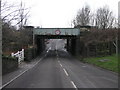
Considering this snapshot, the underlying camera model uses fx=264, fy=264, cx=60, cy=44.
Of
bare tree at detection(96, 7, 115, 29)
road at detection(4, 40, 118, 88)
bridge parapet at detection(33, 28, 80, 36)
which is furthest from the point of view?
bare tree at detection(96, 7, 115, 29)

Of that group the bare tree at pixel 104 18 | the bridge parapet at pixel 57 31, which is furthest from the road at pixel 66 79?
the bare tree at pixel 104 18

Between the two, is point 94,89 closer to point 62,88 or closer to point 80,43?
point 62,88

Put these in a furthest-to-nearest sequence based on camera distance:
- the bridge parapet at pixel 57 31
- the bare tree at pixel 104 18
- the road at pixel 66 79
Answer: the bare tree at pixel 104 18 < the bridge parapet at pixel 57 31 < the road at pixel 66 79

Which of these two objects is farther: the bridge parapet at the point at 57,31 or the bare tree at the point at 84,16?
the bare tree at the point at 84,16

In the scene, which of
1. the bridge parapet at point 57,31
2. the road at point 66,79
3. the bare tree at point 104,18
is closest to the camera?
the road at point 66,79

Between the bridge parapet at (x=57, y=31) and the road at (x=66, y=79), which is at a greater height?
the bridge parapet at (x=57, y=31)

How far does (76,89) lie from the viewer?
12570mm

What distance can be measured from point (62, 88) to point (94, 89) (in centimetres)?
158

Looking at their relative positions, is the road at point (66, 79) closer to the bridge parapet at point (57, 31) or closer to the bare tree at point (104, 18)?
the bridge parapet at point (57, 31)

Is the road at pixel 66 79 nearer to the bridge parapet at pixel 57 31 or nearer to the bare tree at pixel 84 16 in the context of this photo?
the bridge parapet at pixel 57 31

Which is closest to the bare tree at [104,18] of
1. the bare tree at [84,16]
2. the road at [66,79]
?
the bare tree at [84,16]

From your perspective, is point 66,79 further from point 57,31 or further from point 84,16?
point 84,16

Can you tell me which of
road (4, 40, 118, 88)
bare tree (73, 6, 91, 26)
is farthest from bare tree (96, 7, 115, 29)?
road (4, 40, 118, 88)

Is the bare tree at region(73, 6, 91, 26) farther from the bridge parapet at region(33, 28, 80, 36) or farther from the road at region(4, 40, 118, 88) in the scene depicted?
the road at region(4, 40, 118, 88)
